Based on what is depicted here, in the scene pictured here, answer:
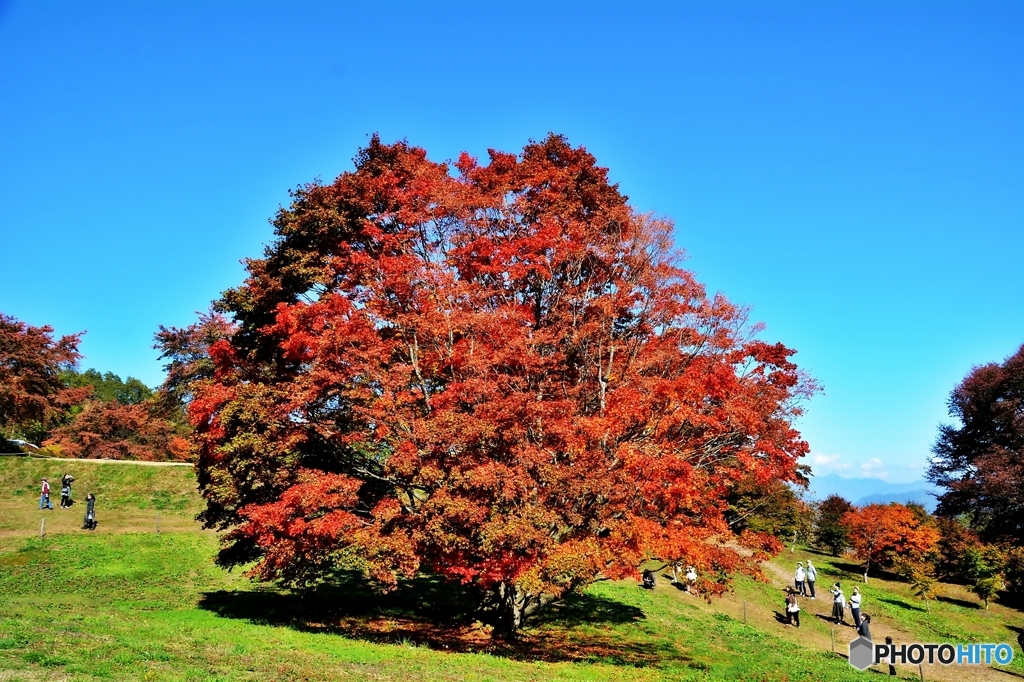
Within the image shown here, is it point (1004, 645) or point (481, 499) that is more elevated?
point (481, 499)

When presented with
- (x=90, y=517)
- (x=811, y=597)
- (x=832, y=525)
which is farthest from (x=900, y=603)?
(x=90, y=517)

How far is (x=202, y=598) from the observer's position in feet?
70.4

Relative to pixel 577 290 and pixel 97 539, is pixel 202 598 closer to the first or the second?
pixel 97 539

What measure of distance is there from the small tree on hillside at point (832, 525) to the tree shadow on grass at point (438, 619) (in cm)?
→ 2598

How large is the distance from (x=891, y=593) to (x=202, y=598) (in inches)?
1353

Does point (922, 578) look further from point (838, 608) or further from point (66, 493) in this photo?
point (66, 493)

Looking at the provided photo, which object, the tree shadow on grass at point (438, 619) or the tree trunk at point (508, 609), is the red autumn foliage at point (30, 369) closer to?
the tree shadow on grass at point (438, 619)

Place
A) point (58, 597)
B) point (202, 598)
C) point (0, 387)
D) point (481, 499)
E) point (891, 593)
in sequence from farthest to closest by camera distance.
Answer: point (0, 387) < point (891, 593) < point (202, 598) < point (58, 597) < point (481, 499)

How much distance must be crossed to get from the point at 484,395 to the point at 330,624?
9638 millimetres

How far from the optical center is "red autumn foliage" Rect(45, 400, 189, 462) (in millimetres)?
53906

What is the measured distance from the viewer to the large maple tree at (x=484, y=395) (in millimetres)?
15562

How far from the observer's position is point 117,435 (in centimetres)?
5706

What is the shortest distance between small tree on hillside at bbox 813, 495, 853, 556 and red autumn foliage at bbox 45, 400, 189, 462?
52.2m

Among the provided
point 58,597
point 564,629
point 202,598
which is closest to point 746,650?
point 564,629
